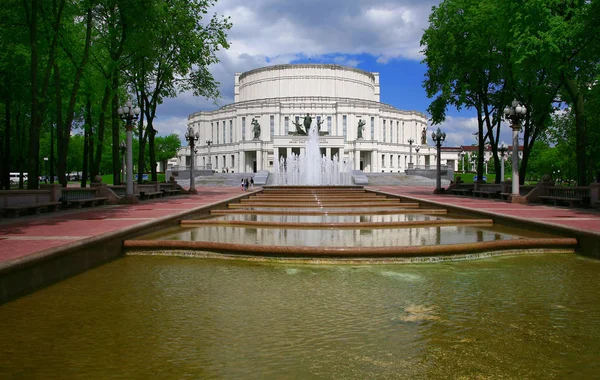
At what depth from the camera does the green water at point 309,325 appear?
12.0ft

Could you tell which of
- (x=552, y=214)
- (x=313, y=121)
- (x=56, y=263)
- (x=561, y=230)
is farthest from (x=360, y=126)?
(x=56, y=263)

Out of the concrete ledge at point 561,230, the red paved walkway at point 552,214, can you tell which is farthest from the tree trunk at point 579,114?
the concrete ledge at point 561,230

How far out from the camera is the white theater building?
9250 cm

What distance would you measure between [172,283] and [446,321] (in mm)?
3928

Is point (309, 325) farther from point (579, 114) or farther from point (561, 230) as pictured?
point (579, 114)

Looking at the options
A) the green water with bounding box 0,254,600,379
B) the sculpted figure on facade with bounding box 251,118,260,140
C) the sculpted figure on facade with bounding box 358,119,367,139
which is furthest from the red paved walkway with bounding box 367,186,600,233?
the sculpted figure on facade with bounding box 251,118,260,140

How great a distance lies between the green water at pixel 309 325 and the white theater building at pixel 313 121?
3043 inches

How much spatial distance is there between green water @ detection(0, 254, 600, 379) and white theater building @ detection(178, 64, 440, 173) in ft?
254

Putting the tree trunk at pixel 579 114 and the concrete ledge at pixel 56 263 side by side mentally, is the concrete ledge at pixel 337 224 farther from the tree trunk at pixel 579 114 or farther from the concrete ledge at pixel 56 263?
the tree trunk at pixel 579 114

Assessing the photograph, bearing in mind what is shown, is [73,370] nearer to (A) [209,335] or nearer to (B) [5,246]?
(A) [209,335]

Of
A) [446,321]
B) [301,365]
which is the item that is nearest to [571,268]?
[446,321]

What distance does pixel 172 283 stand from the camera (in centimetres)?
661

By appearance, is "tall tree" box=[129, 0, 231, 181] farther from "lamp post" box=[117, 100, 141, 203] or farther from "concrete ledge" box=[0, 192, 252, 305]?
"concrete ledge" box=[0, 192, 252, 305]

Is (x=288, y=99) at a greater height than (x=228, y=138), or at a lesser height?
greater
